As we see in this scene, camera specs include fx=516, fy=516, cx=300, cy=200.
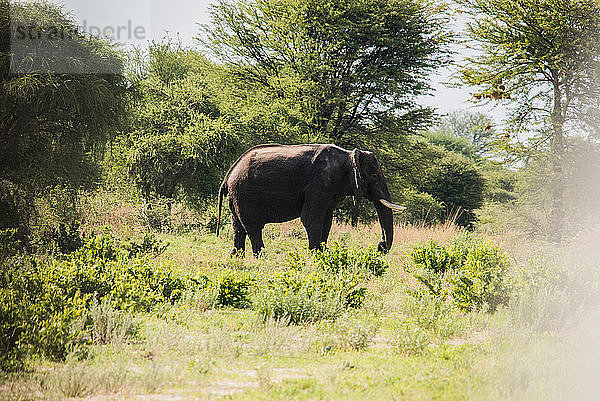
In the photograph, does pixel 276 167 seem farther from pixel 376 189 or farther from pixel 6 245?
pixel 6 245

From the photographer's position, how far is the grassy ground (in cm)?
371

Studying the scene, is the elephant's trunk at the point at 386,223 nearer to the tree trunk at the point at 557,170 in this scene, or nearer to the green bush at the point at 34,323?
the green bush at the point at 34,323

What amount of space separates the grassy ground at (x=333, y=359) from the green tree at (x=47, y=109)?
5.06 metres

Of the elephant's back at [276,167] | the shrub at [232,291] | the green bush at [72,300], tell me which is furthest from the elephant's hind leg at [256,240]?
the shrub at [232,291]

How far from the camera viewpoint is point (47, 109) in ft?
30.8

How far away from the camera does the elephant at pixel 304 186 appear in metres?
9.63

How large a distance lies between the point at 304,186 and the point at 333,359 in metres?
5.52

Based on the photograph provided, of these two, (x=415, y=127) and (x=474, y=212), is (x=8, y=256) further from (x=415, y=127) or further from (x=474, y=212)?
(x=474, y=212)

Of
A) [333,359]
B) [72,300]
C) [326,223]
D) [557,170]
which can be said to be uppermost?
[557,170]

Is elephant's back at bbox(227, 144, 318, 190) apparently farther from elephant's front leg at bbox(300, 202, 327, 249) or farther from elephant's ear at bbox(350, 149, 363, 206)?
elephant's ear at bbox(350, 149, 363, 206)

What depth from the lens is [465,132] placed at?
6556 cm

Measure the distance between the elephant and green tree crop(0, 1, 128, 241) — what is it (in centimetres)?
306

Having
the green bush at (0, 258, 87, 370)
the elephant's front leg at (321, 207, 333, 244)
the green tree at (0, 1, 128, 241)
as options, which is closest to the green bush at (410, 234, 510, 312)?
the elephant's front leg at (321, 207, 333, 244)

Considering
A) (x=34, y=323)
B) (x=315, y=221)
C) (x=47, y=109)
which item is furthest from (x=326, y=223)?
(x=34, y=323)
